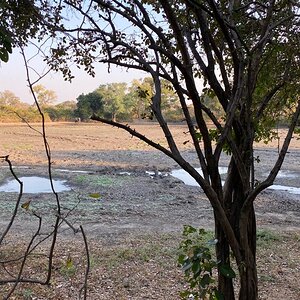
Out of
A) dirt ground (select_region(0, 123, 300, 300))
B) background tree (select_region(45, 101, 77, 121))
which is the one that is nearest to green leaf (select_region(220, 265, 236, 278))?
dirt ground (select_region(0, 123, 300, 300))

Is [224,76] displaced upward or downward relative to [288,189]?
upward

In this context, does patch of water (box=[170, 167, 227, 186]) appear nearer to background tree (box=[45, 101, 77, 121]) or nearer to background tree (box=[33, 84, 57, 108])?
background tree (box=[33, 84, 57, 108])

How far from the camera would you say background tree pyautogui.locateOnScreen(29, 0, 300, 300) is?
1.63 metres

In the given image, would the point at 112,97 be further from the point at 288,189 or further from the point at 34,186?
the point at 288,189

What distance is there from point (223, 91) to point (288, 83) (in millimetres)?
646

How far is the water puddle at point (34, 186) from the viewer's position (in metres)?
9.78

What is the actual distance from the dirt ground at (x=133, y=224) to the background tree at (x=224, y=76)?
50 cm

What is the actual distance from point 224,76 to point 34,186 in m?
9.27

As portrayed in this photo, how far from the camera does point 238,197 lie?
5.90 feet

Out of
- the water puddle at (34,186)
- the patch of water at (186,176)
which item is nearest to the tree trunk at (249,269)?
the water puddle at (34,186)

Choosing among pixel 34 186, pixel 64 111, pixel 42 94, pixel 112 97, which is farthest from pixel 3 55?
pixel 64 111

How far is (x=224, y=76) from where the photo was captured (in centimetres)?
188

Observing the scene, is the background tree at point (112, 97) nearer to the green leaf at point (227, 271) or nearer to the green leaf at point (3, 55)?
the green leaf at point (227, 271)

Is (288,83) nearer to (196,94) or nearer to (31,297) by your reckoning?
(196,94)
